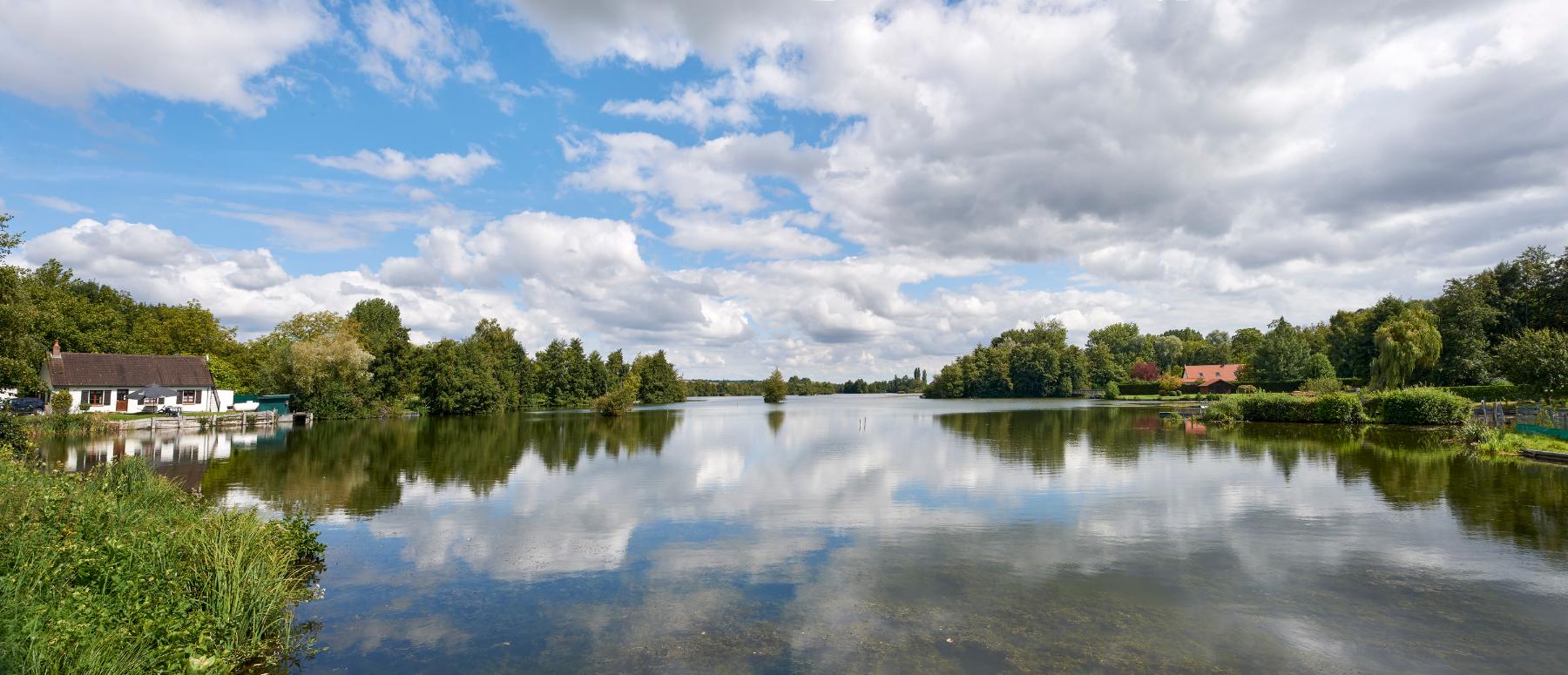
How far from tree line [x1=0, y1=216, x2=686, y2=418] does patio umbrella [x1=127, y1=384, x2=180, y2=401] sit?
585cm

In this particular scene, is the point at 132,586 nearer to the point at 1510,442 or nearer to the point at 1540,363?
the point at 1510,442

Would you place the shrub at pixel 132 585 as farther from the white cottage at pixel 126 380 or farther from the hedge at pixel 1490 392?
the hedge at pixel 1490 392

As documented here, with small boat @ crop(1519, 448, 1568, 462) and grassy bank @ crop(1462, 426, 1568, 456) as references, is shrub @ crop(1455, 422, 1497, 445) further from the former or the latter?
small boat @ crop(1519, 448, 1568, 462)

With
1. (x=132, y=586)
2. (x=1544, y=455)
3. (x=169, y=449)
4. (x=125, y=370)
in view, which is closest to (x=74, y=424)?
(x=169, y=449)

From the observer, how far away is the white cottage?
46.4m

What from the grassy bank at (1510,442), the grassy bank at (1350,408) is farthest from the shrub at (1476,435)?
the grassy bank at (1350,408)

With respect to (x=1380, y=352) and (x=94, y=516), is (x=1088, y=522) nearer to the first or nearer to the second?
(x=94, y=516)

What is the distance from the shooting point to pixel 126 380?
49750 millimetres

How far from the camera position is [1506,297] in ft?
171

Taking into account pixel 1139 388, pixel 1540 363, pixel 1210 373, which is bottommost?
pixel 1139 388

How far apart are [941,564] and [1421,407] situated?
39981 mm

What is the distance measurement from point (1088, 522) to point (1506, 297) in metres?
61.3

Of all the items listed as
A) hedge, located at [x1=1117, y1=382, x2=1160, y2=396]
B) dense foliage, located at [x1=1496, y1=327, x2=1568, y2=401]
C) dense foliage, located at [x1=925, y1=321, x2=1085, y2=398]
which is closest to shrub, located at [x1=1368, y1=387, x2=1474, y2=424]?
dense foliage, located at [x1=1496, y1=327, x2=1568, y2=401]

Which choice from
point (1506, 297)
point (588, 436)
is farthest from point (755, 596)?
point (1506, 297)
